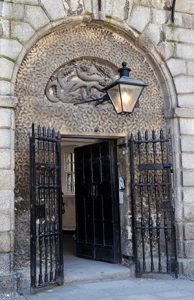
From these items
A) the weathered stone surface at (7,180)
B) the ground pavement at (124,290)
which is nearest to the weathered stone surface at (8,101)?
the weathered stone surface at (7,180)

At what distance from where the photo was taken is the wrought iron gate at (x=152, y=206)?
607 centimetres

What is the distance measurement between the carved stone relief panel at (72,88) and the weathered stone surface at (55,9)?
252 millimetres

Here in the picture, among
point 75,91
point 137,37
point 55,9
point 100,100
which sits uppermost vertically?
point 55,9

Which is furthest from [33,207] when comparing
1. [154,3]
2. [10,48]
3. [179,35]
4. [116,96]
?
[154,3]

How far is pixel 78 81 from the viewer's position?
240 inches

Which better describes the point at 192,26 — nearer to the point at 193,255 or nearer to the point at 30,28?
the point at 30,28

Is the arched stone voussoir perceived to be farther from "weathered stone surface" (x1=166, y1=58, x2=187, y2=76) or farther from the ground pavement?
the ground pavement

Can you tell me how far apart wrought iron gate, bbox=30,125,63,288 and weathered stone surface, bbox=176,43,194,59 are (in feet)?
8.33

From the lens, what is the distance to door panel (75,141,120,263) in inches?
250

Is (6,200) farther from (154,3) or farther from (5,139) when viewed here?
(154,3)

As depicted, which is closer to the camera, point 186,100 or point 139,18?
point 139,18

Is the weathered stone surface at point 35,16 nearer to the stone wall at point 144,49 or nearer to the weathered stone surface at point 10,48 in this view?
the stone wall at point 144,49

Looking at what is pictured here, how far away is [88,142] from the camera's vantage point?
689cm

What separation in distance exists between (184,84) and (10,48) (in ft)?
9.27
